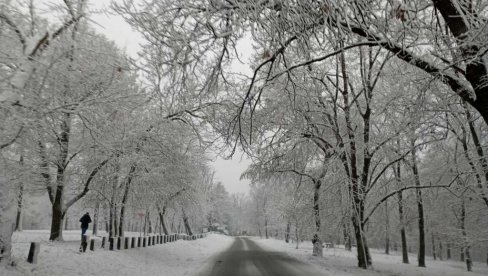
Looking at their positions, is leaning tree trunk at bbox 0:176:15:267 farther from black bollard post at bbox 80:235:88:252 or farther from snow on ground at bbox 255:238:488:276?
snow on ground at bbox 255:238:488:276

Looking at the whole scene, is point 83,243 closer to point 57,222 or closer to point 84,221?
point 84,221

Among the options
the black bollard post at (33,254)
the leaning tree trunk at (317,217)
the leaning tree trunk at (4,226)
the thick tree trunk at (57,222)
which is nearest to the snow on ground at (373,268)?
the leaning tree trunk at (317,217)

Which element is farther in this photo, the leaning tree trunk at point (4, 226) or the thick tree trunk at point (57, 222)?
the thick tree trunk at point (57, 222)

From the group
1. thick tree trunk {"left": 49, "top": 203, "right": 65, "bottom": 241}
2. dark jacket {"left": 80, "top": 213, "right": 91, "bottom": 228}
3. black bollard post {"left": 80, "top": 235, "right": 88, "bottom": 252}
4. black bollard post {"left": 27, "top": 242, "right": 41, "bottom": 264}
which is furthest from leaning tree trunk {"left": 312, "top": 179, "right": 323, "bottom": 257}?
thick tree trunk {"left": 49, "top": 203, "right": 65, "bottom": 241}

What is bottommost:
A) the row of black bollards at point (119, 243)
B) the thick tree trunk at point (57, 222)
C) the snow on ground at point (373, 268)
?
the snow on ground at point (373, 268)

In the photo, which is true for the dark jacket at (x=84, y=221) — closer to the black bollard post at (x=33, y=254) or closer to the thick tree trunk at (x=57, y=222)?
the thick tree trunk at (x=57, y=222)

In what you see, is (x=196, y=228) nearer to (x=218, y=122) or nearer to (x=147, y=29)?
(x=218, y=122)

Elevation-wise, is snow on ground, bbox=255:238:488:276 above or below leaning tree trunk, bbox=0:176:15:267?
below

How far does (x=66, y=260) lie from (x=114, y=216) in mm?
13639

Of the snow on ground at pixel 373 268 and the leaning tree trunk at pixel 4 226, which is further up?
the leaning tree trunk at pixel 4 226

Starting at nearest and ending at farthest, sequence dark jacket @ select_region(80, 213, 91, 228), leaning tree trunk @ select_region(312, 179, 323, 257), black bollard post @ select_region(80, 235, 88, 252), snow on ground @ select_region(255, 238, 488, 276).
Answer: black bollard post @ select_region(80, 235, 88, 252)
snow on ground @ select_region(255, 238, 488, 276)
dark jacket @ select_region(80, 213, 91, 228)
leaning tree trunk @ select_region(312, 179, 323, 257)

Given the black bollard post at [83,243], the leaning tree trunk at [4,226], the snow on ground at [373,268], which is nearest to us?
the leaning tree trunk at [4,226]

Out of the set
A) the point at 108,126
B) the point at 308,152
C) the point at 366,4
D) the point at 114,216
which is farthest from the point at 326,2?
the point at 114,216

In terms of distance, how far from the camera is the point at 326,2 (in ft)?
13.6
